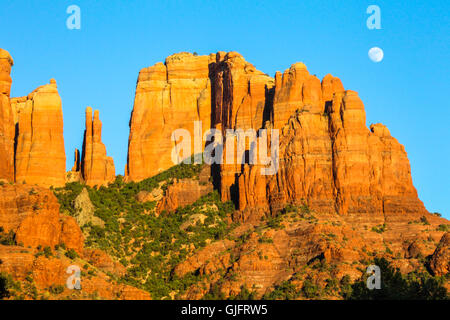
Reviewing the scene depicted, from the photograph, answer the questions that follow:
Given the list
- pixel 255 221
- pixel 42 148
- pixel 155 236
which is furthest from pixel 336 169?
pixel 42 148

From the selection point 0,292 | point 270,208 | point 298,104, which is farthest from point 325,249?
point 0,292

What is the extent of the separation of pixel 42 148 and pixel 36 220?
131ft

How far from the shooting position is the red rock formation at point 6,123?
624 feet

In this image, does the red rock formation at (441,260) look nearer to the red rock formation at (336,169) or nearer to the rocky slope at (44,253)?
the red rock formation at (336,169)

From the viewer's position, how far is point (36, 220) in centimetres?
15925

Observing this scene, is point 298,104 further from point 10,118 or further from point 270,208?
point 10,118

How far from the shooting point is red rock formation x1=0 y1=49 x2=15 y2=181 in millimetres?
190125

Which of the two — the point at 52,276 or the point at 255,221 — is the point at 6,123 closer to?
the point at 255,221

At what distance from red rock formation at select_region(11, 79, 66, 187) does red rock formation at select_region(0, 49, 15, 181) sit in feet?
9.64

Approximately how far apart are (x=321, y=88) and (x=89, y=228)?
42.1 meters

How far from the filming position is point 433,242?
17538 centimetres

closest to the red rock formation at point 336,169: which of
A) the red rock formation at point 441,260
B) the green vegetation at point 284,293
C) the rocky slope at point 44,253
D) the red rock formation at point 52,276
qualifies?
the red rock formation at point 441,260
